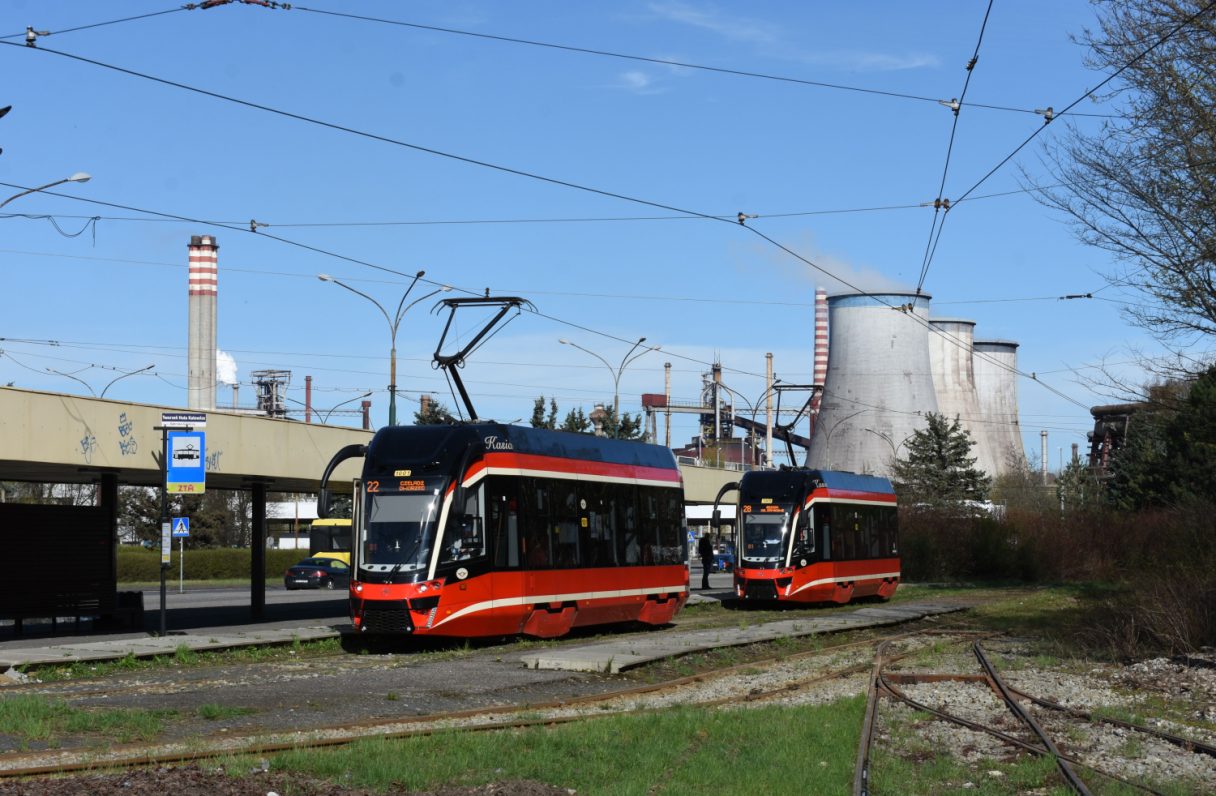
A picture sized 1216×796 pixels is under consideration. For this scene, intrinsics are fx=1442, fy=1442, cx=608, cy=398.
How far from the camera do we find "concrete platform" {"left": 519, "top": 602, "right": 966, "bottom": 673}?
17.7 metres

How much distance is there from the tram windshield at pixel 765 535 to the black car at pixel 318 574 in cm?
2569

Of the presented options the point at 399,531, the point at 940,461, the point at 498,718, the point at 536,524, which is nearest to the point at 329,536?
the point at 940,461

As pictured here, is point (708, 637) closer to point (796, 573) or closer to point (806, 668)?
point (806, 668)

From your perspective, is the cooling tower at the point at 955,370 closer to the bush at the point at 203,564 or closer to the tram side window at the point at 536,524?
the bush at the point at 203,564

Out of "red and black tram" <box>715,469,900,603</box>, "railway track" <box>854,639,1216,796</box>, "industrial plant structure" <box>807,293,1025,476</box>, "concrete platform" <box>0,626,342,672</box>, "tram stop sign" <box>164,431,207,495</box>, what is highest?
"industrial plant structure" <box>807,293,1025,476</box>

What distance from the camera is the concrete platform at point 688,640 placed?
17.7 meters

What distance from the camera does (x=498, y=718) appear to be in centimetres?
1271

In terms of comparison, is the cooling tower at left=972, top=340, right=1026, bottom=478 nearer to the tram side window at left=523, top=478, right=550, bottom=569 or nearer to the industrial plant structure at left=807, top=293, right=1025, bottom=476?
the industrial plant structure at left=807, top=293, right=1025, bottom=476

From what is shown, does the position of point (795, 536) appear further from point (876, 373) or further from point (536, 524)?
point (876, 373)

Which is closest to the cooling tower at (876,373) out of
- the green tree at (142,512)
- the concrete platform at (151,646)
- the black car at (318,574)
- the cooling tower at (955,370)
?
the cooling tower at (955,370)

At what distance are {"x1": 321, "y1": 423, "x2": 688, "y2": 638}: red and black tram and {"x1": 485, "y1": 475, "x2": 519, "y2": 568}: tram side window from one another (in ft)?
0.05

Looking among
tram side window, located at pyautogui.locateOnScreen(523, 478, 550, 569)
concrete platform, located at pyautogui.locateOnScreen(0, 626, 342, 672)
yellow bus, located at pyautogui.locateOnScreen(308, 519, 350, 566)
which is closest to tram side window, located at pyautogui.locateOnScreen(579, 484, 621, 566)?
tram side window, located at pyautogui.locateOnScreen(523, 478, 550, 569)

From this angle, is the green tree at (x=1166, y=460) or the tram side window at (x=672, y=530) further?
the green tree at (x=1166, y=460)

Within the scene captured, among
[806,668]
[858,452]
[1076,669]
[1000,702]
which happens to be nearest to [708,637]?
[806,668]
